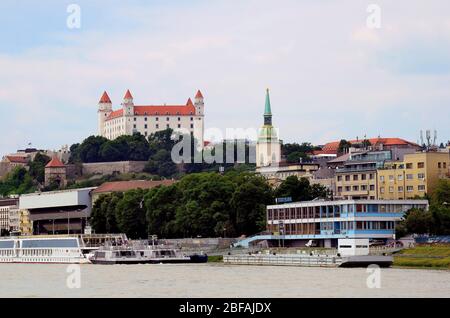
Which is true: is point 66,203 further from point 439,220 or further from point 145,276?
point 145,276

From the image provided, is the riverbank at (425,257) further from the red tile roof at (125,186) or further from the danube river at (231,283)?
the red tile roof at (125,186)

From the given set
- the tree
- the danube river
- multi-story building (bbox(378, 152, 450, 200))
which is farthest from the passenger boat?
the tree

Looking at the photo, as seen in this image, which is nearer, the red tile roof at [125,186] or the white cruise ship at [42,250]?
the white cruise ship at [42,250]

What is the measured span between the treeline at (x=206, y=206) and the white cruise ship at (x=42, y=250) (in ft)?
46.5

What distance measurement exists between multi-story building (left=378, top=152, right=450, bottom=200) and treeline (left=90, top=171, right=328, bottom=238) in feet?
24.4

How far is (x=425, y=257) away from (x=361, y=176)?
4351 cm

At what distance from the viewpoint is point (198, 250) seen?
393 ft

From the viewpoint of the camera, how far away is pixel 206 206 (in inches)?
5010

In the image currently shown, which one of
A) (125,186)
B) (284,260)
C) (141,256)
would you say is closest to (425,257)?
(284,260)

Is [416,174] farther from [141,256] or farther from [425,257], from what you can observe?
[425,257]

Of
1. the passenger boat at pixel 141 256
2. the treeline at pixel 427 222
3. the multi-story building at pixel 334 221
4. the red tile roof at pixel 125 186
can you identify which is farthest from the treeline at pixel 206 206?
the red tile roof at pixel 125 186

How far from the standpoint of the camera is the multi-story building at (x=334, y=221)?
108 m

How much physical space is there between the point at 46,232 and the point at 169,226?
150 feet
